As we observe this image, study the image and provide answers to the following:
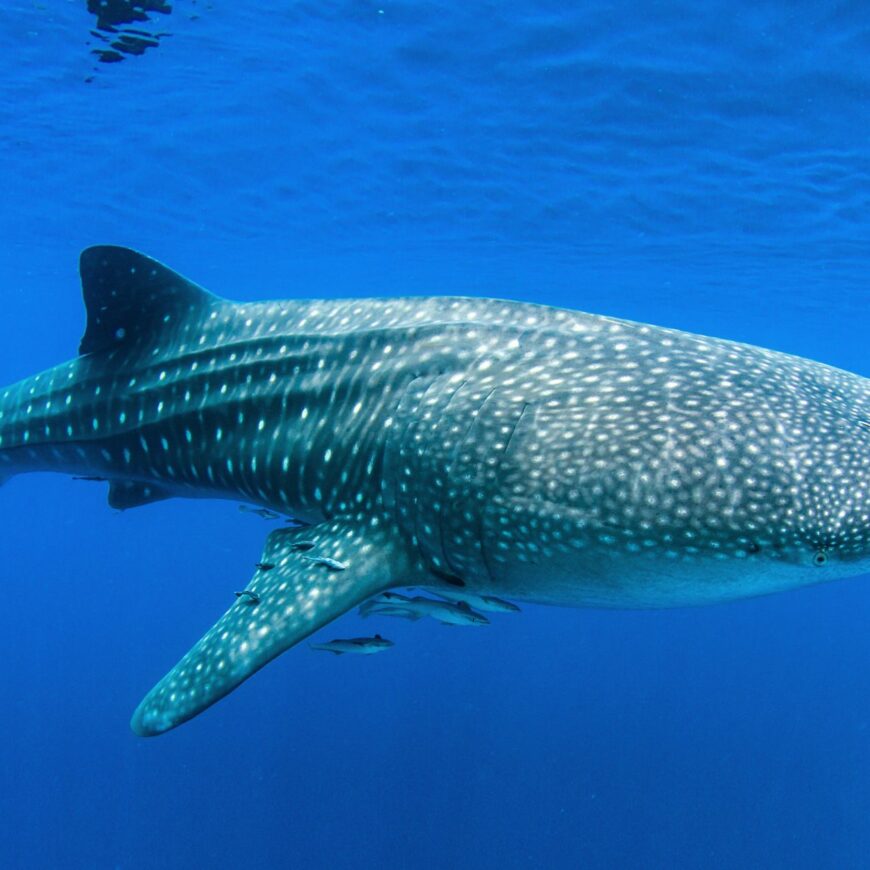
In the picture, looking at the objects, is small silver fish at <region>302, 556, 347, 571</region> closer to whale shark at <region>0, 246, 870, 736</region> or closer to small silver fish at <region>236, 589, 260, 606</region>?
whale shark at <region>0, 246, 870, 736</region>

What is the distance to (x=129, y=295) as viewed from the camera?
5410 millimetres

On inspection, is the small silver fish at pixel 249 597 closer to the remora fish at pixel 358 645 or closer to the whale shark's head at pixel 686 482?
the remora fish at pixel 358 645

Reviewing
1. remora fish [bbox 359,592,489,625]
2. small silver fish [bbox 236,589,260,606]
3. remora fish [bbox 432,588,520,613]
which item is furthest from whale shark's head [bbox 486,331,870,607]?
small silver fish [bbox 236,589,260,606]

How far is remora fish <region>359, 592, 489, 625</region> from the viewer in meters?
4.00

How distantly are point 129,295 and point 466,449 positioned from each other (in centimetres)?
312

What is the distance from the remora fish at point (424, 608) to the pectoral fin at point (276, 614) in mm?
288

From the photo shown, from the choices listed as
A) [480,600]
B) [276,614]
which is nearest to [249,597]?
[276,614]

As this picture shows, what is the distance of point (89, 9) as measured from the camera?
38.4ft

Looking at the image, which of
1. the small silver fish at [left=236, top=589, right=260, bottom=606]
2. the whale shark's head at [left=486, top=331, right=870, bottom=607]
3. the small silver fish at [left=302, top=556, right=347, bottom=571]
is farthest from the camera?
the small silver fish at [left=236, top=589, right=260, bottom=606]

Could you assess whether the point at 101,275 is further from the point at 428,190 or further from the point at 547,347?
the point at 428,190

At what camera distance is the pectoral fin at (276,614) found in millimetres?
3480

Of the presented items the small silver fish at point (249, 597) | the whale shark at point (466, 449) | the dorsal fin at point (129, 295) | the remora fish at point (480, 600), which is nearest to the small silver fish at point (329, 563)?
the whale shark at point (466, 449)

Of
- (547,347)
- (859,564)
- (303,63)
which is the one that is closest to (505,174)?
(303,63)

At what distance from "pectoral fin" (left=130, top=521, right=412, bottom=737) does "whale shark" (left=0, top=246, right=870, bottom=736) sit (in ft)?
0.04
